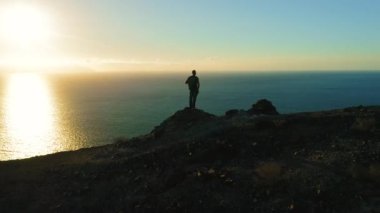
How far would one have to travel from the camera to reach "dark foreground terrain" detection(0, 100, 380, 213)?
13.2 metres

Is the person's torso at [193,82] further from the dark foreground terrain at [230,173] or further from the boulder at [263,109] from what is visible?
the dark foreground terrain at [230,173]

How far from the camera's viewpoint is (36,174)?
749 inches

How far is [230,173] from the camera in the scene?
1531 cm

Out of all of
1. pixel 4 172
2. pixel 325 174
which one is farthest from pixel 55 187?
pixel 325 174

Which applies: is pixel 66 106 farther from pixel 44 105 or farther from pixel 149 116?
pixel 149 116

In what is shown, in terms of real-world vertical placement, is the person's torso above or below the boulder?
above

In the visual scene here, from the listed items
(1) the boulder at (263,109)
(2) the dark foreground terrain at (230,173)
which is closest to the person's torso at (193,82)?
(1) the boulder at (263,109)

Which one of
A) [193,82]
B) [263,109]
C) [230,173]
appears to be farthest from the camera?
[263,109]

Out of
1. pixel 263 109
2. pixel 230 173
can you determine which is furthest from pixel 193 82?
pixel 230 173

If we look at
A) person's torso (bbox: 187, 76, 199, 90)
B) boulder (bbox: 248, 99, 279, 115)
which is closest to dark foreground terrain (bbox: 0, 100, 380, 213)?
person's torso (bbox: 187, 76, 199, 90)

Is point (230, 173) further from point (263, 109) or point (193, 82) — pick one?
point (263, 109)

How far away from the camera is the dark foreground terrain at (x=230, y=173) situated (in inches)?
519

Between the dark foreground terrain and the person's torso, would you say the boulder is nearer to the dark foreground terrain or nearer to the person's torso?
the person's torso

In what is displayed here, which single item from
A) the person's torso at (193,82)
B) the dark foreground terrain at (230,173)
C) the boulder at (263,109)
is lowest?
the dark foreground terrain at (230,173)
